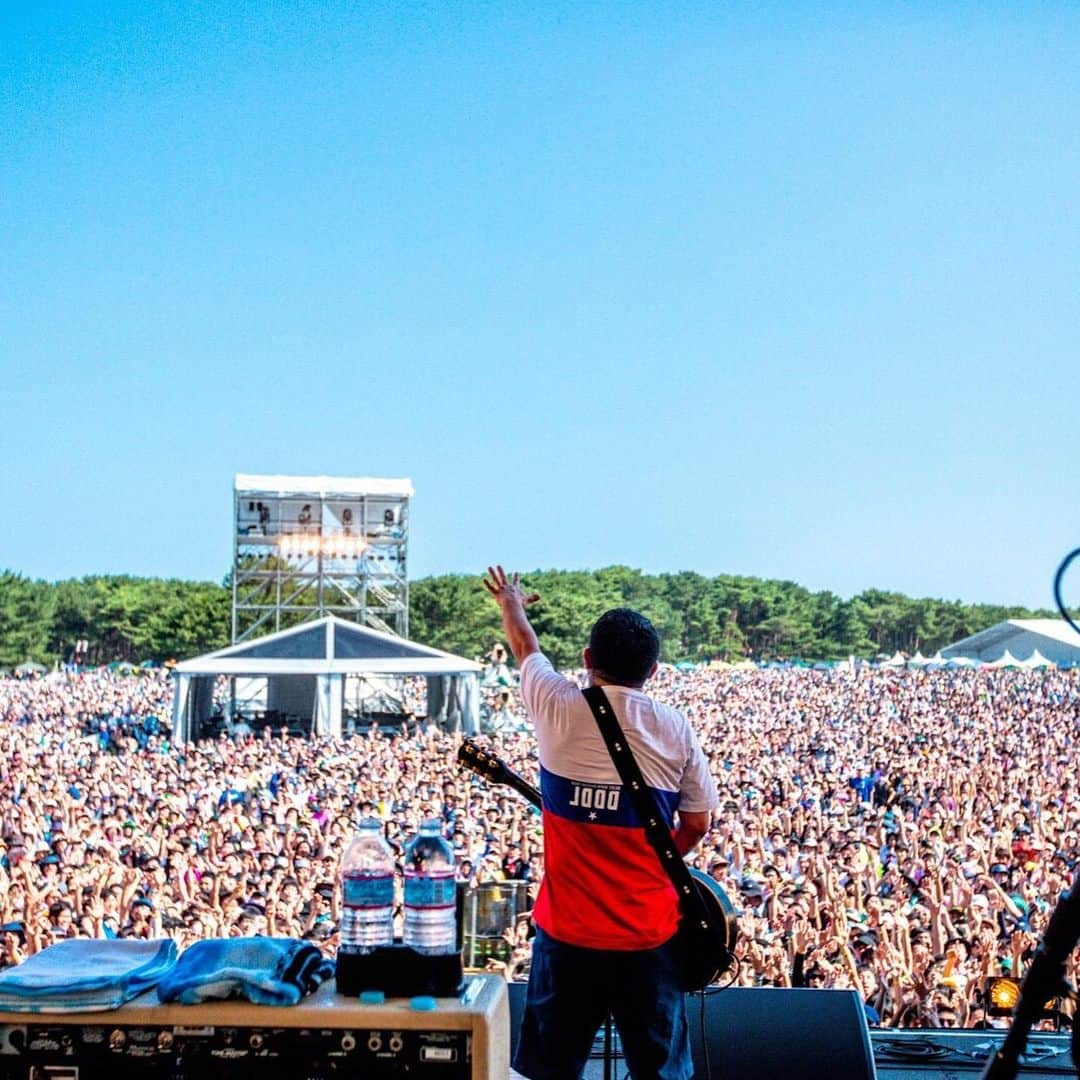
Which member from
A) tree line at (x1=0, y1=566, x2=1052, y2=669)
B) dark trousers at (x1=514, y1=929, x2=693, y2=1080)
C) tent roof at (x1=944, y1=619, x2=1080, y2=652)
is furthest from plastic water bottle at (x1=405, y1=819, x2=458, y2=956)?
tent roof at (x1=944, y1=619, x2=1080, y2=652)

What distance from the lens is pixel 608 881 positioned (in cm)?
155

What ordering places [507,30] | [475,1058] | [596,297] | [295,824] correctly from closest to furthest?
[475,1058]
[507,30]
[596,297]
[295,824]

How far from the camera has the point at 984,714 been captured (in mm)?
5301

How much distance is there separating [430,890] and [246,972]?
20 cm

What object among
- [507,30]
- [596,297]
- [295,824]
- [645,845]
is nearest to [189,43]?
[507,30]

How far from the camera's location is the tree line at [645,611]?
4.40 meters

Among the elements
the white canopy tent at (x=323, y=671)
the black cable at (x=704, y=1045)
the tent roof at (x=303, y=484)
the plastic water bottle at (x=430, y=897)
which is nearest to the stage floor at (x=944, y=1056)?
the black cable at (x=704, y=1045)

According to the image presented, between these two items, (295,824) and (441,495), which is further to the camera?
(295,824)

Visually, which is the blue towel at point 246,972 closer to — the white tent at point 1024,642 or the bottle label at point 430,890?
the bottle label at point 430,890

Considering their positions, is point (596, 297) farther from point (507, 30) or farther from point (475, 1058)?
point (475, 1058)

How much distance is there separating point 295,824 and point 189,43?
10.1 feet

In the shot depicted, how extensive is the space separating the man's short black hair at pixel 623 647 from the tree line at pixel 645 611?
2.61 meters

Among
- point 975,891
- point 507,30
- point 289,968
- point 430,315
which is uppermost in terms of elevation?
point 507,30

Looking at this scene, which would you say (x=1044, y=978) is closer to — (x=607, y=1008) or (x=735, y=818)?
(x=607, y=1008)
